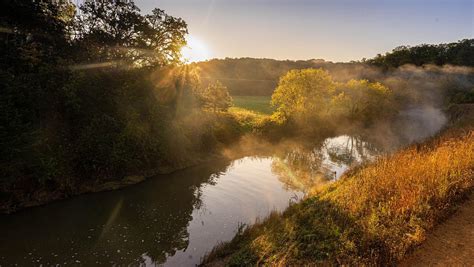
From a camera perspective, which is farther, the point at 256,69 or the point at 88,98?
the point at 256,69

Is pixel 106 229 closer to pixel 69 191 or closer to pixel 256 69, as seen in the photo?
pixel 69 191

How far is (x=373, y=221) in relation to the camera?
28.9ft

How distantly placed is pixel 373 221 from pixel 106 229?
11.9m

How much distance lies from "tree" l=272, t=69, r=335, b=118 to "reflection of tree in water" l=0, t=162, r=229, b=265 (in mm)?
27064

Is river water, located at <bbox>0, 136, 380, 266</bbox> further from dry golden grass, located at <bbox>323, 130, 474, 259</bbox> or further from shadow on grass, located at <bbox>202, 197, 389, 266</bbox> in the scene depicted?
dry golden grass, located at <bbox>323, 130, 474, 259</bbox>

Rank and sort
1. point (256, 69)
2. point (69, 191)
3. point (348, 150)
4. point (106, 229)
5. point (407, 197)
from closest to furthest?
point (407, 197)
point (106, 229)
point (69, 191)
point (348, 150)
point (256, 69)

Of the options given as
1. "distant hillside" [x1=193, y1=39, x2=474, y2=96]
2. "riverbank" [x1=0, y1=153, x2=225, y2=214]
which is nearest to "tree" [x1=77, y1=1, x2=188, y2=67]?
"riverbank" [x1=0, y1=153, x2=225, y2=214]

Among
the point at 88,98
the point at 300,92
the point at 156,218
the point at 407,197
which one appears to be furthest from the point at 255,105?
the point at 407,197

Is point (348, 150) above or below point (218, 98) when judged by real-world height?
below

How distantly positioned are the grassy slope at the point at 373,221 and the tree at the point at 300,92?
32.4 meters

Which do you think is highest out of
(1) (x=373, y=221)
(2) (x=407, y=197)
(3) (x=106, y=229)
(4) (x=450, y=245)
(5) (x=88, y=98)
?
(5) (x=88, y=98)

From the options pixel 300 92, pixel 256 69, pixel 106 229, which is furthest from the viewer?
pixel 256 69

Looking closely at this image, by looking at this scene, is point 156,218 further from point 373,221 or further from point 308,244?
point 373,221

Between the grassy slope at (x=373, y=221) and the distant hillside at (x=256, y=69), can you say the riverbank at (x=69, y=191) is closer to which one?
the grassy slope at (x=373, y=221)
